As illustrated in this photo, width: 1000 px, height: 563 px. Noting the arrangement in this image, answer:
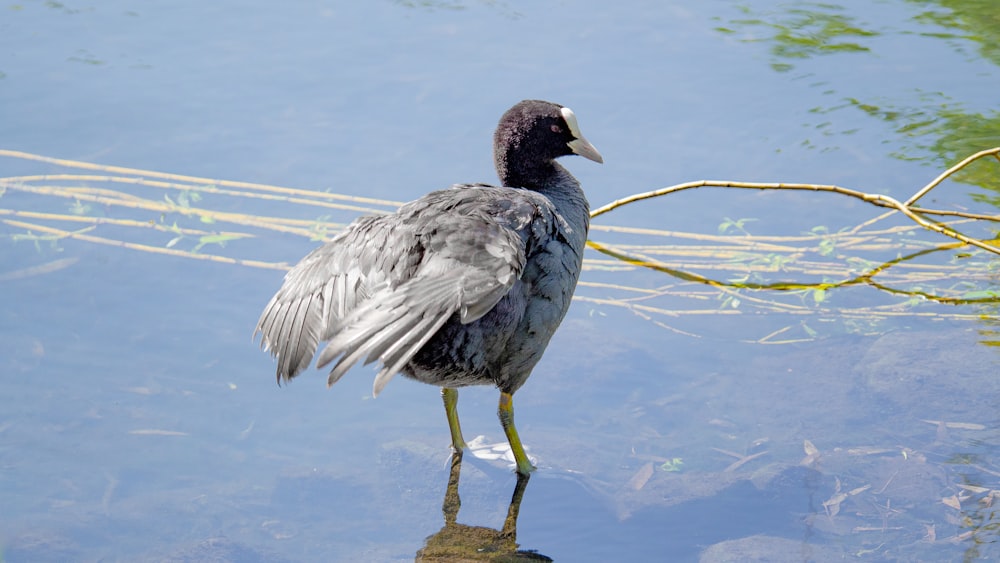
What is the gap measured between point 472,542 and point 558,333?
131 cm

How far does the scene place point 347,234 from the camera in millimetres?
3607

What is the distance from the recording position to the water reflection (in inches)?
135

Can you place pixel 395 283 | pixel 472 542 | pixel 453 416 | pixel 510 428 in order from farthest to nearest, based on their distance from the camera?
pixel 453 416 < pixel 510 428 < pixel 472 542 < pixel 395 283

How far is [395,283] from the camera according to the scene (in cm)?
330

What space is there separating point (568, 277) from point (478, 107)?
2.48 metres

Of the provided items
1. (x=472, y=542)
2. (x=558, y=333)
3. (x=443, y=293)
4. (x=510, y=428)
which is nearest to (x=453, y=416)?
(x=510, y=428)

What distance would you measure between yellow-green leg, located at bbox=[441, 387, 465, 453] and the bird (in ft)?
0.62

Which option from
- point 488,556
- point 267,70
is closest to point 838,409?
point 488,556

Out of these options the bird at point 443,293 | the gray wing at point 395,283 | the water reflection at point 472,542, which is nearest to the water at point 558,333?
the water reflection at point 472,542

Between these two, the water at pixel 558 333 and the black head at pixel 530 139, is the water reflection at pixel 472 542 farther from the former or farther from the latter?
the black head at pixel 530 139

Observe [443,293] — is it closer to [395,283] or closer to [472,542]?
[395,283]

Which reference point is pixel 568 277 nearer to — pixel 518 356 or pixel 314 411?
pixel 518 356

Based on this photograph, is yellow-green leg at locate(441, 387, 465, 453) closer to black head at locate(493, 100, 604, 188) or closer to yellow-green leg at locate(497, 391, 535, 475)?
yellow-green leg at locate(497, 391, 535, 475)

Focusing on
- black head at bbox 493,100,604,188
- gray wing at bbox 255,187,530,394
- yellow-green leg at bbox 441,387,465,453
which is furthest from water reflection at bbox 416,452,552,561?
black head at bbox 493,100,604,188
